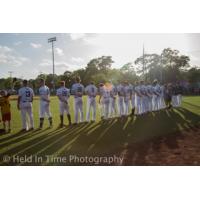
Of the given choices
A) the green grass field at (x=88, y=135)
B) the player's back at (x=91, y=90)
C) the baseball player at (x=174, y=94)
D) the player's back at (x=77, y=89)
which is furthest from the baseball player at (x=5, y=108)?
the baseball player at (x=174, y=94)

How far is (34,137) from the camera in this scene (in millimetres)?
9156

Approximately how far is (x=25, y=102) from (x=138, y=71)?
10.1 ft

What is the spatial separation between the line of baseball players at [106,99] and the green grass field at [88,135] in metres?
0.20

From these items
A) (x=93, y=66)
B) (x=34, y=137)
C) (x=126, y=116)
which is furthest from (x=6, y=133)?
(x=126, y=116)

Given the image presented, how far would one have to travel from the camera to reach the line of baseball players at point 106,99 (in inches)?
398

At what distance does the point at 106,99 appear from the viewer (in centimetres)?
1159

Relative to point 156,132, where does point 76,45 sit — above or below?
above

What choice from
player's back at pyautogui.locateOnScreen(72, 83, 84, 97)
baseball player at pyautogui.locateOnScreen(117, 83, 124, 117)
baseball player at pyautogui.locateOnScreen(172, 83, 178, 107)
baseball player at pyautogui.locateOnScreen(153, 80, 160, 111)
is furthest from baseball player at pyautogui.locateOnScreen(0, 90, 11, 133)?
baseball player at pyautogui.locateOnScreen(172, 83, 178, 107)

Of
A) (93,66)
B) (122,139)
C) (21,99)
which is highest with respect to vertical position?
(93,66)

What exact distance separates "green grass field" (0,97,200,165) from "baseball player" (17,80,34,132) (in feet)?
0.53

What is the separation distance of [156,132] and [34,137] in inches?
113

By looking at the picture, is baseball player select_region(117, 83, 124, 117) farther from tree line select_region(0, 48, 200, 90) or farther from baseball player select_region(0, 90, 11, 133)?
baseball player select_region(0, 90, 11, 133)

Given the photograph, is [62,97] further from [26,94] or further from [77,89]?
[26,94]
